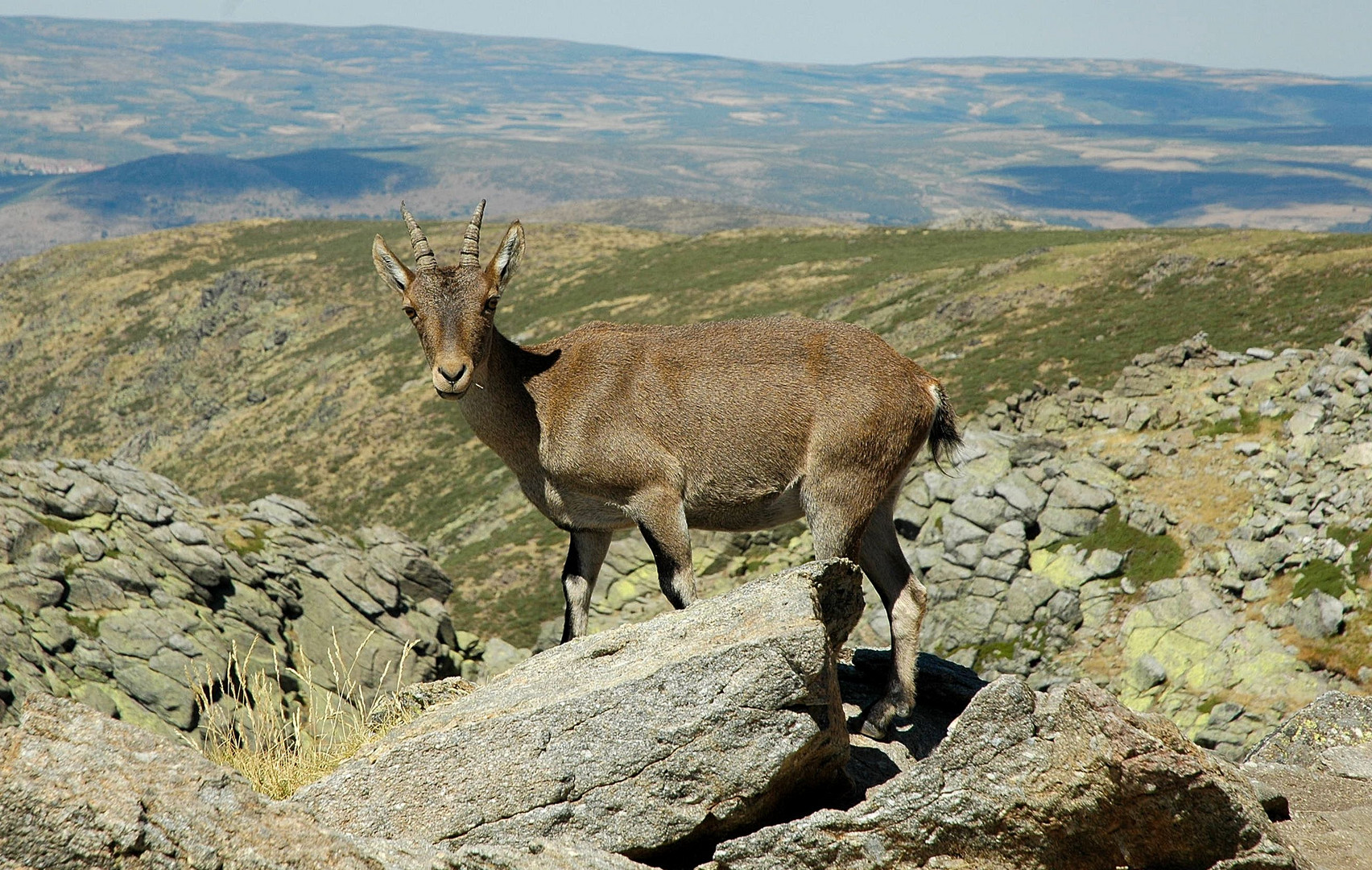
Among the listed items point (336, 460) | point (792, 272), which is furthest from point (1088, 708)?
point (792, 272)

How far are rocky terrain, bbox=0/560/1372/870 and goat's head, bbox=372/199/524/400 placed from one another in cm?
355

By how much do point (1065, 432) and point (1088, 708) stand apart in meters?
28.7

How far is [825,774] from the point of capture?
8.13 m

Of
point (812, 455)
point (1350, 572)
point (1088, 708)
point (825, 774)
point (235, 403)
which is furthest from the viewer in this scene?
point (235, 403)

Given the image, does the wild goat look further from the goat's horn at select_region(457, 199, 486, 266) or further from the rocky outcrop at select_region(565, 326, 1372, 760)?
the rocky outcrop at select_region(565, 326, 1372, 760)

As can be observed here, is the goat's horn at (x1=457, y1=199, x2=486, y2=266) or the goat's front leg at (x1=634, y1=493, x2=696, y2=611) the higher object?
the goat's horn at (x1=457, y1=199, x2=486, y2=266)

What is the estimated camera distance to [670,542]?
10.8 metres

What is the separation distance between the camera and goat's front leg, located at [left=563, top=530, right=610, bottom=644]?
37.9ft

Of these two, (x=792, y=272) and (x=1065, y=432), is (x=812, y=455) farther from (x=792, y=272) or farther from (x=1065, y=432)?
(x=792, y=272)

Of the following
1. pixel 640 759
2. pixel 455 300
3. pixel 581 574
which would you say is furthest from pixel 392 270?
pixel 640 759

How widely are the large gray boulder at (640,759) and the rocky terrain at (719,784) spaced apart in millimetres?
16

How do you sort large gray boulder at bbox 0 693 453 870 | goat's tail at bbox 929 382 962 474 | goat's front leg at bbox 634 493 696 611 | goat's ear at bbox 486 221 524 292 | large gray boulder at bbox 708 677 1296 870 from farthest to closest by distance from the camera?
goat's tail at bbox 929 382 962 474 → goat's ear at bbox 486 221 524 292 → goat's front leg at bbox 634 493 696 611 → large gray boulder at bbox 708 677 1296 870 → large gray boulder at bbox 0 693 453 870

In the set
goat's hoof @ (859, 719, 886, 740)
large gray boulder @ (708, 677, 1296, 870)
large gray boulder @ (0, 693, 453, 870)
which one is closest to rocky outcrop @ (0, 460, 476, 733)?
goat's hoof @ (859, 719, 886, 740)

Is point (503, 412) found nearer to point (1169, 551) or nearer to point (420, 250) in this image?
point (420, 250)
